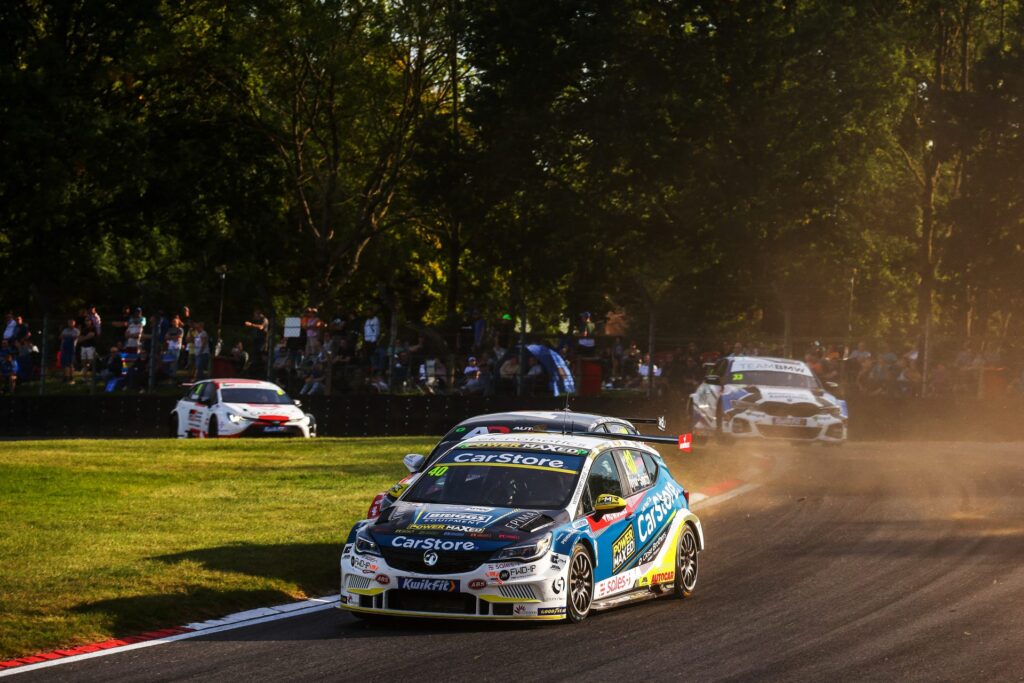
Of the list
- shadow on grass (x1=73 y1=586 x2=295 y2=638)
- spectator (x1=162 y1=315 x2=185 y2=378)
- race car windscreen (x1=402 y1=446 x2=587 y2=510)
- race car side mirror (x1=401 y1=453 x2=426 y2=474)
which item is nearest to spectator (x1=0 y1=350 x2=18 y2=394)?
spectator (x1=162 y1=315 x2=185 y2=378)

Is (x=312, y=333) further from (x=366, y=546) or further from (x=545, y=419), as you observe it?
(x=366, y=546)

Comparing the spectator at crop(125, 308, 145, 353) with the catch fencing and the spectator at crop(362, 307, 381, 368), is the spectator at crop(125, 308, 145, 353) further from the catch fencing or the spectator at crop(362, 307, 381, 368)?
the spectator at crop(362, 307, 381, 368)

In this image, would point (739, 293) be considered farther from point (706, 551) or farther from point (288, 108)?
point (706, 551)

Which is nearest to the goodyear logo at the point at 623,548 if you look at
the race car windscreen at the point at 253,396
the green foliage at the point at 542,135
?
the race car windscreen at the point at 253,396

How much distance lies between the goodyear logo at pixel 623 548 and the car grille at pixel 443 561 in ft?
4.33

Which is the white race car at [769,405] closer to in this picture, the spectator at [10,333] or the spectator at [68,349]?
the spectator at [68,349]

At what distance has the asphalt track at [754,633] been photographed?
30.0 ft

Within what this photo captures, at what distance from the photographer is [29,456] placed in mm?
23031

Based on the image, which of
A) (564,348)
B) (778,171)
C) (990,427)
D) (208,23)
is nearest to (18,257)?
(208,23)

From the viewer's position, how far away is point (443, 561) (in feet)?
34.5

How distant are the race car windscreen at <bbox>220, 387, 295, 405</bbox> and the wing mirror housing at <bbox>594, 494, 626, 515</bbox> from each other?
2014cm

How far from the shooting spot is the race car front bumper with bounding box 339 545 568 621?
1041 centimetres

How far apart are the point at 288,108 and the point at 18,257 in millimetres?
9189

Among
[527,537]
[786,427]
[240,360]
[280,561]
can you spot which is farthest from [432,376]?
[527,537]
